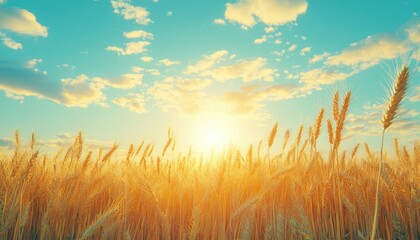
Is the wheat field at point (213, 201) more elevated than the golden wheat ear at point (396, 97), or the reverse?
the golden wheat ear at point (396, 97)

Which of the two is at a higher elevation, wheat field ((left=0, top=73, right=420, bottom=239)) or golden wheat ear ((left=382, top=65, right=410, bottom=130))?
golden wheat ear ((left=382, top=65, right=410, bottom=130))

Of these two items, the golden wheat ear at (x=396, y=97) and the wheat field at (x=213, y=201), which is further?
the wheat field at (x=213, y=201)

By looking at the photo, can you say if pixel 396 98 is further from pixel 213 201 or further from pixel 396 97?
pixel 213 201

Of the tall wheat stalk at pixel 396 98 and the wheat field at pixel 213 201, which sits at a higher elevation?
the tall wheat stalk at pixel 396 98

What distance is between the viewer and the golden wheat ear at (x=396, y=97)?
1725mm

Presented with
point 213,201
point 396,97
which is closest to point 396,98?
point 396,97

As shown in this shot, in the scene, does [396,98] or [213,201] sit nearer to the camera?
[396,98]

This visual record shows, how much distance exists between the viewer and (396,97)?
182cm

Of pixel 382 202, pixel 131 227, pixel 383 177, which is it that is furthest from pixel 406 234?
pixel 131 227

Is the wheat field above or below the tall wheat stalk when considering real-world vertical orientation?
below

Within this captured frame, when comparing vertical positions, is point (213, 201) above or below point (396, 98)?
below

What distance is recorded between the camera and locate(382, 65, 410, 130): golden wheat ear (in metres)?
1.72

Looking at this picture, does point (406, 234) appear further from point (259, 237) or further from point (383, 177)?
point (259, 237)

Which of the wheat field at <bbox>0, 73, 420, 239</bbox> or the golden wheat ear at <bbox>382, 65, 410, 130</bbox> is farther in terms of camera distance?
the wheat field at <bbox>0, 73, 420, 239</bbox>
